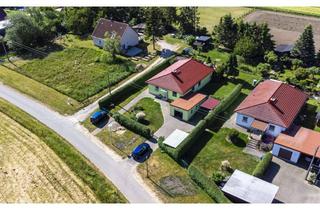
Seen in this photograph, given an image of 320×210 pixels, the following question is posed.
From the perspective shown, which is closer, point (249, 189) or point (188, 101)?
point (249, 189)

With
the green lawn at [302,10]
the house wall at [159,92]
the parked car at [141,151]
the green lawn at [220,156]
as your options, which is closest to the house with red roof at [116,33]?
the house wall at [159,92]

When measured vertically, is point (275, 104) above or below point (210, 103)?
above

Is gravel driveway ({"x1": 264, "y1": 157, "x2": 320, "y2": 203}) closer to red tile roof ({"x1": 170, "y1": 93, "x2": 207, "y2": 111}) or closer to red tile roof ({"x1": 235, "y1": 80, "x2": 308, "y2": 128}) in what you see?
red tile roof ({"x1": 235, "y1": 80, "x2": 308, "y2": 128})

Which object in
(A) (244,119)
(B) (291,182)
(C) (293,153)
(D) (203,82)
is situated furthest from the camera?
(D) (203,82)

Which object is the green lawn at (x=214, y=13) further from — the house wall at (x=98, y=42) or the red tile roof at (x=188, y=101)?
the red tile roof at (x=188, y=101)

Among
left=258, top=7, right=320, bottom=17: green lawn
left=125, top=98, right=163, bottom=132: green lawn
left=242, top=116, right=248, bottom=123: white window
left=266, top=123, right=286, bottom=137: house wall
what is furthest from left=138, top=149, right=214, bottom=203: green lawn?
left=258, top=7, right=320, bottom=17: green lawn

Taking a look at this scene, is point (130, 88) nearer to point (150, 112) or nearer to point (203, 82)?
point (150, 112)

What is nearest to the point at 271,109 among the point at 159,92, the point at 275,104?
the point at 275,104

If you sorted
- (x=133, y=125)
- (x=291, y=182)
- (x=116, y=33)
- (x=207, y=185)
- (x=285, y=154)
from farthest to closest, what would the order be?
(x=116, y=33), (x=133, y=125), (x=285, y=154), (x=291, y=182), (x=207, y=185)
